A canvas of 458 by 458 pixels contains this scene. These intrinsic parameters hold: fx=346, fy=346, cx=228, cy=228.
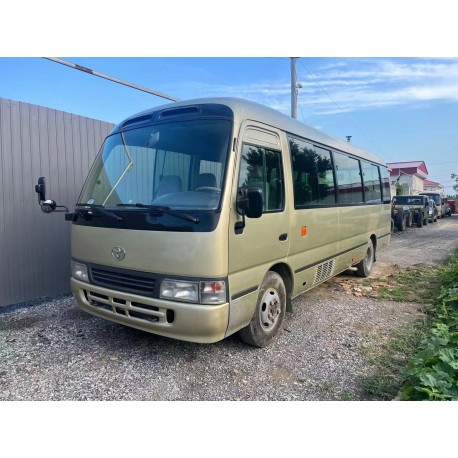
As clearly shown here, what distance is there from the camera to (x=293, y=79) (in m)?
12.2

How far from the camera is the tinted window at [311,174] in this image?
431 cm

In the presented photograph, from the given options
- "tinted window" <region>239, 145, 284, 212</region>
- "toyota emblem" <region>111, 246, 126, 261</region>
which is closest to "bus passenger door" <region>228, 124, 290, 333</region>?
"tinted window" <region>239, 145, 284, 212</region>

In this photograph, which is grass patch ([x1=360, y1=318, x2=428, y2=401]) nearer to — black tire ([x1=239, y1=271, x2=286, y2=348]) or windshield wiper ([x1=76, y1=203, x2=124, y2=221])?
black tire ([x1=239, y1=271, x2=286, y2=348])

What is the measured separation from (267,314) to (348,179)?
334 centimetres

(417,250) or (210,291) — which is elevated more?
(210,291)

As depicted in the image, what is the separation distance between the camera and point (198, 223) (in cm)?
297

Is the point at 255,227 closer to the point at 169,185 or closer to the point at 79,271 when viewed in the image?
the point at 169,185

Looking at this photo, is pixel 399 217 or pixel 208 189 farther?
pixel 399 217

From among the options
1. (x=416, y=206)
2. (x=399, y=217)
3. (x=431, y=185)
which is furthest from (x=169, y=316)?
(x=431, y=185)

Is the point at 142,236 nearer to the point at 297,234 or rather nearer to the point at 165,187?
the point at 165,187

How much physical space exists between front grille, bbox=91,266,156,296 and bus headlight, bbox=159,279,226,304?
205 mm

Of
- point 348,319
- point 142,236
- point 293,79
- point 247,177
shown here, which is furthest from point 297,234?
point 293,79

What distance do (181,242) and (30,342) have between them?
8.03 ft

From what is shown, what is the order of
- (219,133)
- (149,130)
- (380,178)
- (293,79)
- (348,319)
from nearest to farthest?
(219,133) → (149,130) → (348,319) → (380,178) → (293,79)
